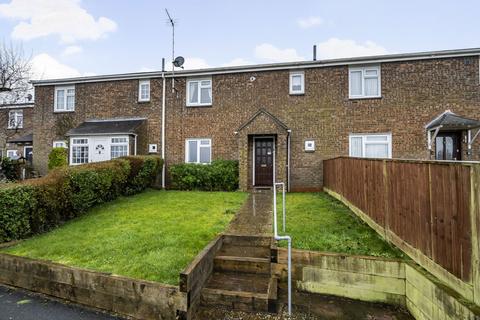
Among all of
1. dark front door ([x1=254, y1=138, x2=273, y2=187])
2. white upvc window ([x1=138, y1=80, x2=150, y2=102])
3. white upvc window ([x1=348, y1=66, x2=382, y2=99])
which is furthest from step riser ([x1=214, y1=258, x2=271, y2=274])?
white upvc window ([x1=138, y1=80, x2=150, y2=102])

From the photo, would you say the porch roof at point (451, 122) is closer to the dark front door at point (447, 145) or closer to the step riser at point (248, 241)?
the dark front door at point (447, 145)

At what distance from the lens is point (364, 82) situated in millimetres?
12086

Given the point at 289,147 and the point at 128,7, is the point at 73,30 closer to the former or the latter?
the point at 128,7

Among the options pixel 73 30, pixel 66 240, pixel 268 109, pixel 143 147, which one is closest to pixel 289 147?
pixel 268 109

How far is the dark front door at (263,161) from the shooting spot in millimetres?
12688

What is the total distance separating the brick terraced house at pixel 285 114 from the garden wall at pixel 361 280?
7449mm

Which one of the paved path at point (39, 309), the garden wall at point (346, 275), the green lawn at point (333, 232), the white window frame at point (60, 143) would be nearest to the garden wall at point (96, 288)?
the paved path at point (39, 309)

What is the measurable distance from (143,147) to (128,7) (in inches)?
257

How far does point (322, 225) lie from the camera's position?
5988mm

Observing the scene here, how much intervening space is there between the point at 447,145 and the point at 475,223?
11.1m

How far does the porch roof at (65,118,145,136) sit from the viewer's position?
13.3 metres

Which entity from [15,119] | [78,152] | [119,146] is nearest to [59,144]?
[78,152]

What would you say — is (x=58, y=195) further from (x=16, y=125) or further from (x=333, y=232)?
(x=16, y=125)

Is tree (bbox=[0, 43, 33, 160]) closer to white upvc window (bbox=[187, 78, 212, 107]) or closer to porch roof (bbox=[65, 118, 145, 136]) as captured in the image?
porch roof (bbox=[65, 118, 145, 136])
